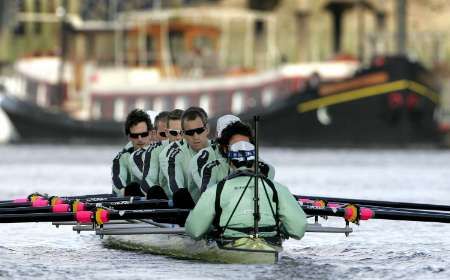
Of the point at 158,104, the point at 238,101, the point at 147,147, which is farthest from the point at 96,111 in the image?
the point at 147,147

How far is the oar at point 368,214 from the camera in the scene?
20750 millimetres

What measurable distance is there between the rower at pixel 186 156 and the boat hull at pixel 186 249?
1.94 ft

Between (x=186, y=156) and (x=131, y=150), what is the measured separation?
2.55 meters

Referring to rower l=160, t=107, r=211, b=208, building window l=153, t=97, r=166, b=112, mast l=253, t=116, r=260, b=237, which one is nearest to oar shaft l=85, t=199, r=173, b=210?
rower l=160, t=107, r=211, b=208

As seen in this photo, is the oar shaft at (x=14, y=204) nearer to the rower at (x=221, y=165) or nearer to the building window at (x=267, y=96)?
the rower at (x=221, y=165)

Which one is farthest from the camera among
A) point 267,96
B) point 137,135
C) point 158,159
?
point 267,96

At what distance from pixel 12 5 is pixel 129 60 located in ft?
92.3

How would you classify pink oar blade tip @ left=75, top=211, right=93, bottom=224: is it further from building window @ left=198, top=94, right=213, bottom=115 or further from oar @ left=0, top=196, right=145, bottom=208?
building window @ left=198, top=94, right=213, bottom=115

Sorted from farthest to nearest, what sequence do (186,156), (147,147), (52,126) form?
(52,126), (147,147), (186,156)

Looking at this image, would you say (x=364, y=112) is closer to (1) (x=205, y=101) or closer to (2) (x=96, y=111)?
(1) (x=205, y=101)

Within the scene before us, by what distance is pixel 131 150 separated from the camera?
81.7 ft

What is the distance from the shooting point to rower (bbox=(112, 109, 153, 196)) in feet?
80.2

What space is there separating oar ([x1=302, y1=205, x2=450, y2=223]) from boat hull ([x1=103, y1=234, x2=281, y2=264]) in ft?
4.34

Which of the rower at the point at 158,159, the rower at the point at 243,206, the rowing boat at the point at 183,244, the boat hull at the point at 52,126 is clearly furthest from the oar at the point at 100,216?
the boat hull at the point at 52,126
